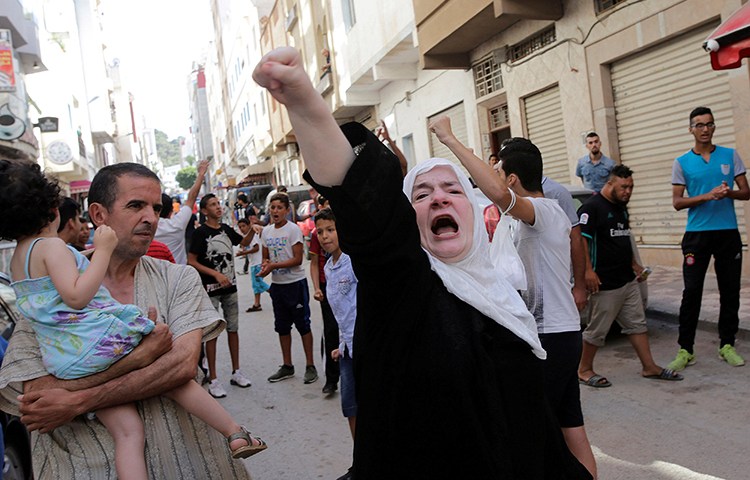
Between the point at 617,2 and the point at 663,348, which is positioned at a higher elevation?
the point at 617,2

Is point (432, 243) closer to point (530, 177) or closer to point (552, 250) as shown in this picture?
point (552, 250)

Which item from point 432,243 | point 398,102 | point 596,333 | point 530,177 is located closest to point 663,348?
point 596,333

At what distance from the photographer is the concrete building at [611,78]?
9.17 m

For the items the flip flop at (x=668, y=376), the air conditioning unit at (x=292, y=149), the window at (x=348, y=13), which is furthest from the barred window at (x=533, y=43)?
the air conditioning unit at (x=292, y=149)

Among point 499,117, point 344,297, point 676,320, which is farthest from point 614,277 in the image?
point 499,117

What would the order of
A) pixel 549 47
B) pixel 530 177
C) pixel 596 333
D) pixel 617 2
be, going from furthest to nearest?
pixel 549 47, pixel 617 2, pixel 596 333, pixel 530 177

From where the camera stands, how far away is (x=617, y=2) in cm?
1048

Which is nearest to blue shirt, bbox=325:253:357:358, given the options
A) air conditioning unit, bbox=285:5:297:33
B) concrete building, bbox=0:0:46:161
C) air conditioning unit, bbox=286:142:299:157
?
concrete building, bbox=0:0:46:161

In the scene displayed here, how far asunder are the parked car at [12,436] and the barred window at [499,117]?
39.2 feet

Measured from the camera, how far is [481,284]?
1.87 metres

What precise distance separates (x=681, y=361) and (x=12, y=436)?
15.8 ft

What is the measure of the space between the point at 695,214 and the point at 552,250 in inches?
112

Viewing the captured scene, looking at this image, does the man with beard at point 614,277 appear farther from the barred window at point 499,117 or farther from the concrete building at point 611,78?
the barred window at point 499,117

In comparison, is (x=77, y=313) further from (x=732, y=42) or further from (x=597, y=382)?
(x=732, y=42)
